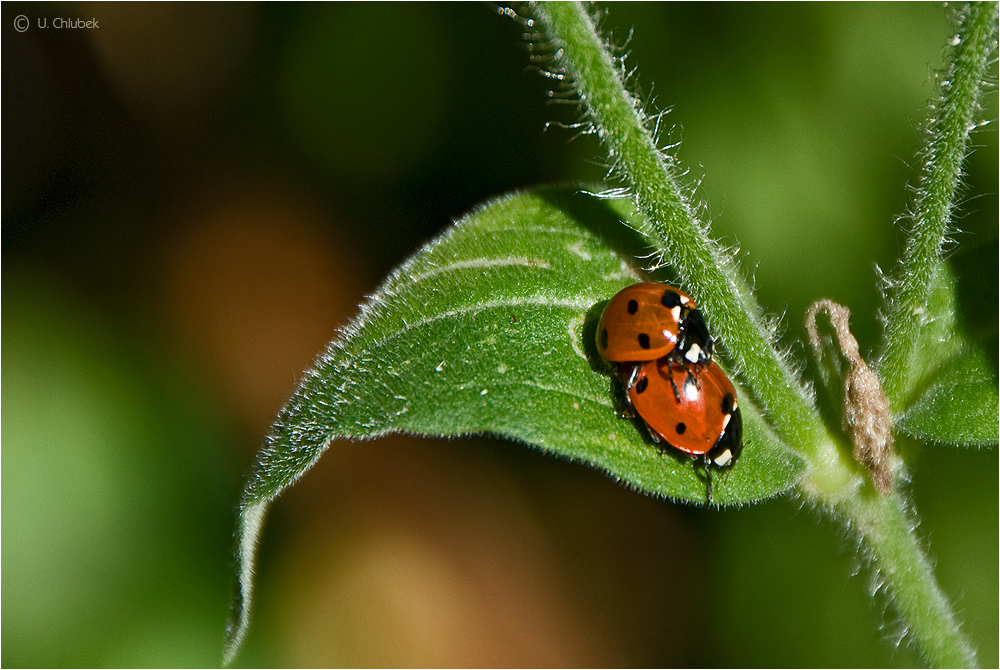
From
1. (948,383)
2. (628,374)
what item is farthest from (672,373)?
(948,383)

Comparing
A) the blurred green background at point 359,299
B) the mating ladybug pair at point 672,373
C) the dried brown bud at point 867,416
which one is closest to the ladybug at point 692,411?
the mating ladybug pair at point 672,373

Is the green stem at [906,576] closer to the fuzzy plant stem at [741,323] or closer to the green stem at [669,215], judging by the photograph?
the fuzzy plant stem at [741,323]

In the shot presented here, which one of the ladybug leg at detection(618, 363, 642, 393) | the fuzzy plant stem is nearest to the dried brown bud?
the fuzzy plant stem

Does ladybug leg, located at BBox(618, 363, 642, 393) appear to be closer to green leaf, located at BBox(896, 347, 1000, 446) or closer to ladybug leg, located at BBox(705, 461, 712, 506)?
ladybug leg, located at BBox(705, 461, 712, 506)

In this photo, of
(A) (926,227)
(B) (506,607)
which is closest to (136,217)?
(B) (506,607)

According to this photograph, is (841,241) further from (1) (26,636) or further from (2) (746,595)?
(1) (26,636)

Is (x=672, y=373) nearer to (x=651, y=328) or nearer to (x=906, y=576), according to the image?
(x=651, y=328)
